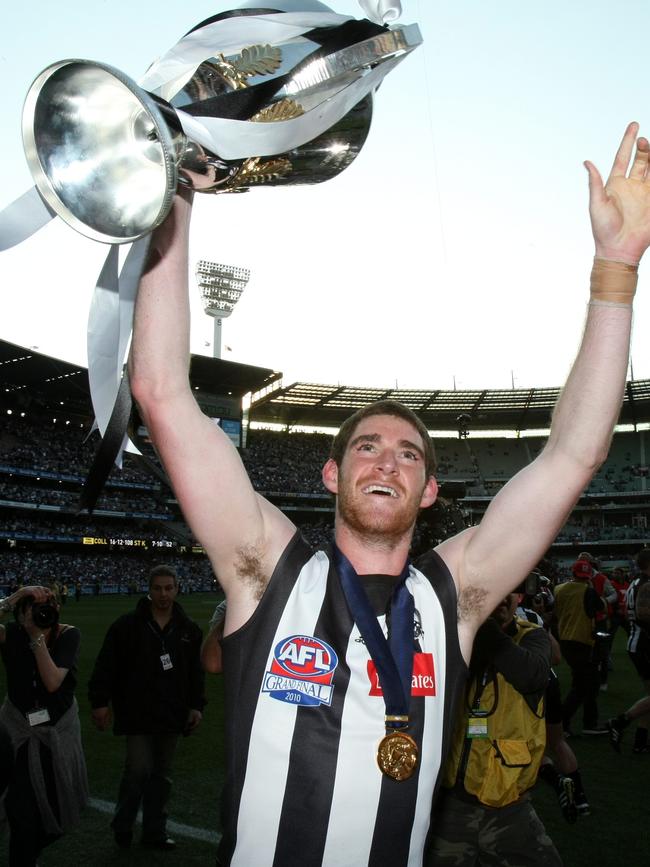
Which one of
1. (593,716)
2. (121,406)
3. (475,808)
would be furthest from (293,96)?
(593,716)

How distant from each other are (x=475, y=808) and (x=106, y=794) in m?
3.84

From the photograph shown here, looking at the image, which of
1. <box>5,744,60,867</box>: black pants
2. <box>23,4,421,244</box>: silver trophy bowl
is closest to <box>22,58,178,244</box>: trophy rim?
<box>23,4,421,244</box>: silver trophy bowl

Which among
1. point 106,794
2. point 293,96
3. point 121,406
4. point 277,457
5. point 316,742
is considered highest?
point 277,457

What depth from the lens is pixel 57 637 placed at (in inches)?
191

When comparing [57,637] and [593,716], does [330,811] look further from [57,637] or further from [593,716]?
[593,716]

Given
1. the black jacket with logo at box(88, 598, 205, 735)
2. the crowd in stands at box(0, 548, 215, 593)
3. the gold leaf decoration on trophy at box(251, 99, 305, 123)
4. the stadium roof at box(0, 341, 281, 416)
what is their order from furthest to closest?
the stadium roof at box(0, 341, 281, 416)
the crowd in stands at box(0, 548, 215, 593)
the black jacket with logo at box(88, 598, 205, 735)
the gold leaf decoration on trophy at box(251, 99, 305, 123)

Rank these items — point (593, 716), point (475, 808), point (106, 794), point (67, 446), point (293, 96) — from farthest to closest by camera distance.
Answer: point (67, 446)
point (593, 716)
point (106, 794)
point (475, 808)
point (293, 96)

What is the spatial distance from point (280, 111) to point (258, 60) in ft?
0.47

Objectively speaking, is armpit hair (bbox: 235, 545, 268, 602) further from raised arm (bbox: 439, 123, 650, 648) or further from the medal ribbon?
raised arm (bbox: 439, 123, 650, 648)

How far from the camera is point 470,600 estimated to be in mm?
2250

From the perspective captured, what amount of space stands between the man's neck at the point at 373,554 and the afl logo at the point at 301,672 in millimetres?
286

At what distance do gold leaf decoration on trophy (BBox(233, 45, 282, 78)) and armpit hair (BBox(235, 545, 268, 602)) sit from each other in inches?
47.5

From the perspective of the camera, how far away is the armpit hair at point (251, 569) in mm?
2057

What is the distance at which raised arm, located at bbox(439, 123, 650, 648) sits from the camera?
205cm
